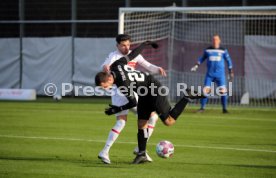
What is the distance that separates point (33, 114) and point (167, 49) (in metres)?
7.47

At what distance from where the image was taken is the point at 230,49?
26922 millimetres

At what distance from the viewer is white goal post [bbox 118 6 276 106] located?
83.4 feet

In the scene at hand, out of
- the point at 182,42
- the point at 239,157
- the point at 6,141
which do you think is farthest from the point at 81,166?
the point at 182,42

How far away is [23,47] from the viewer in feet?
102

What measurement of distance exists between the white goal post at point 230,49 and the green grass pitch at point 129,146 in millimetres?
4907

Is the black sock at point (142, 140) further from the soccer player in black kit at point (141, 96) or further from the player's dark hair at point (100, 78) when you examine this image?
the player's dark hair at point (100, 78)

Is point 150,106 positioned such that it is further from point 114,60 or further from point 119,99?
point 114,60

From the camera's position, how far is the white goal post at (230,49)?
25406 millimetres

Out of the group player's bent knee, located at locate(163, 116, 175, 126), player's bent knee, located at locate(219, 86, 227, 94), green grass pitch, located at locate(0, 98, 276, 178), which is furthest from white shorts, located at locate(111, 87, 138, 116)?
player's bent knee, located at locate(219, 86, 227, 94)

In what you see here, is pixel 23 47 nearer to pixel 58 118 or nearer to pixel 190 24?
pixel 190 24

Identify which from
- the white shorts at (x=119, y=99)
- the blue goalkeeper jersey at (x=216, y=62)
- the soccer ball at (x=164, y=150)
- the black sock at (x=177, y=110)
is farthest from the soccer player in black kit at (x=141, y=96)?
the blue goalkeeper jersey at (x=216, y=62)

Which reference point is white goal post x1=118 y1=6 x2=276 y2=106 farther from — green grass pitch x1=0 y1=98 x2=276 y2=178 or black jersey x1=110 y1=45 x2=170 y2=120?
black jersey x1=110 y1=45 x2=170 y2=120

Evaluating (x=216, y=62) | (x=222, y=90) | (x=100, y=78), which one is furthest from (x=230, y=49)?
(x=100, y=78)

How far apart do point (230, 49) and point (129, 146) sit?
592 inches
